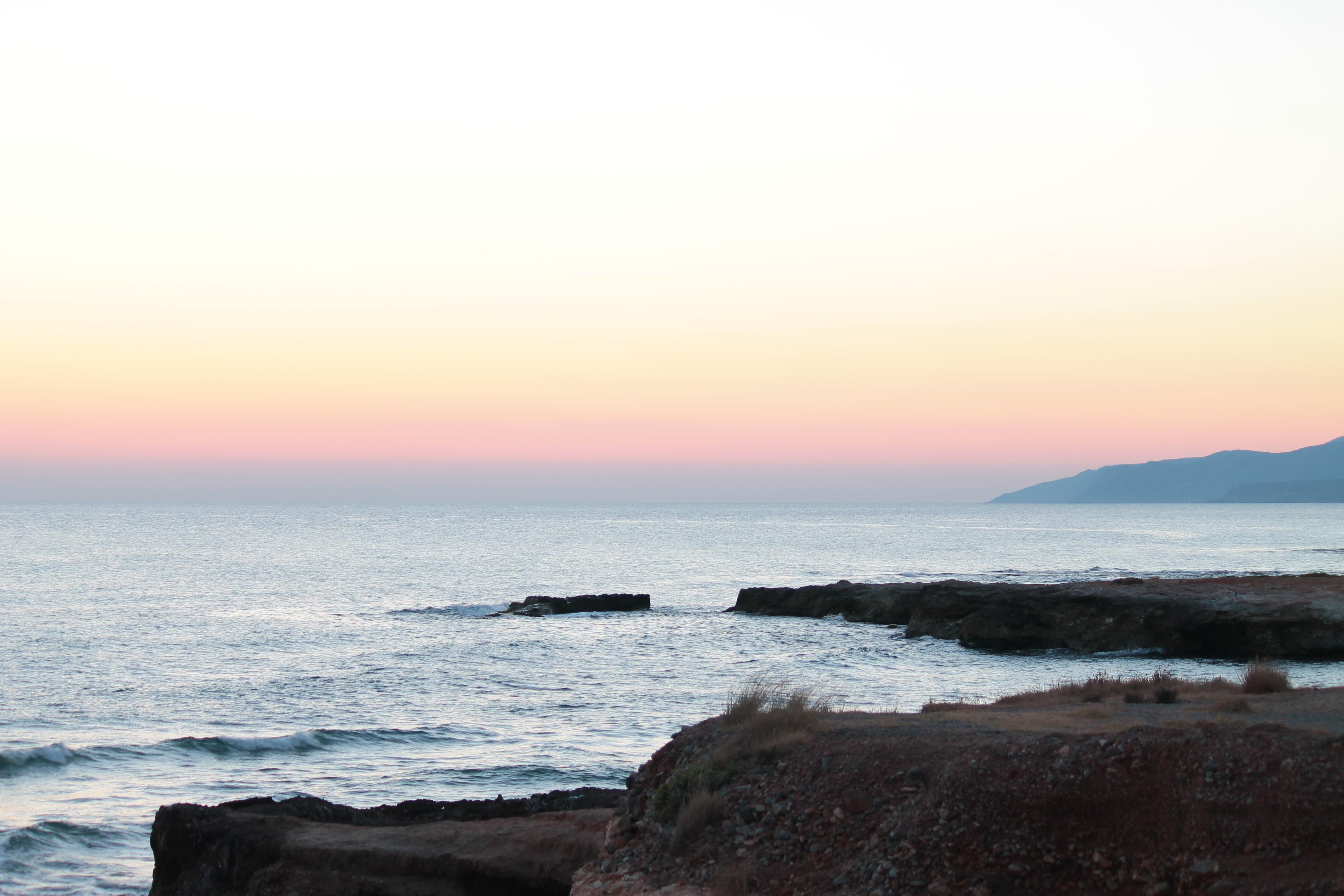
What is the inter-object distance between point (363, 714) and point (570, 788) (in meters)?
9.51

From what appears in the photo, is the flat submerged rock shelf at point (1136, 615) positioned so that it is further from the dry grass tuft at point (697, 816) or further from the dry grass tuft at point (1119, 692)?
the dry grass tuft at point (697, 816)

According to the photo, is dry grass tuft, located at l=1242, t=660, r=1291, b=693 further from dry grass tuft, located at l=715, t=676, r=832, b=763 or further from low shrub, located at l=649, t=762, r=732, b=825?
low shrub, located at l=649, t=762, r=732, b=825

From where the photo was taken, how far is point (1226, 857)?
7570 millimetres

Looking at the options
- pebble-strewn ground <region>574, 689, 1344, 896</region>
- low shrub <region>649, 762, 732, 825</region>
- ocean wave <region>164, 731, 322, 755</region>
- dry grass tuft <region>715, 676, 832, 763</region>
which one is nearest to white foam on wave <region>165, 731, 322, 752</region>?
ocean wave <region>164, 731, 322, 755</region>

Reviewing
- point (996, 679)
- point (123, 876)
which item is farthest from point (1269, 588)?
point (123, 876)

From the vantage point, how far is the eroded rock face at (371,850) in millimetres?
11469

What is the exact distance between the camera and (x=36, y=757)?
66.6ft

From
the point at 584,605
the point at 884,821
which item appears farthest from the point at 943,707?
the point at 584,605

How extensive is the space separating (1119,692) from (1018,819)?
8.41m

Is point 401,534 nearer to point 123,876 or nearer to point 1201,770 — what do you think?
point 123,876

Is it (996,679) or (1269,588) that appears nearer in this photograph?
(996,679)

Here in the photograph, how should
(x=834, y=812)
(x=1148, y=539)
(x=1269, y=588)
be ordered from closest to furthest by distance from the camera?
(x=834, y=812), (x=1269, y=588), (x=1148, y=539)

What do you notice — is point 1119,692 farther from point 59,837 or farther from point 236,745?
point 236,745

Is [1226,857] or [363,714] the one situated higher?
[1226,857]
